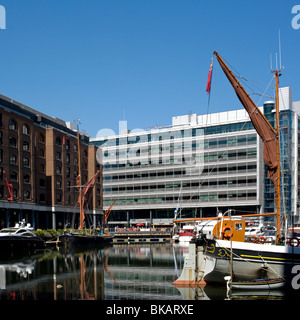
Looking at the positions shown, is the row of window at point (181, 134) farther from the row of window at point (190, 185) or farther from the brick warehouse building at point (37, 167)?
the brick warehouse building at point (37, 167)

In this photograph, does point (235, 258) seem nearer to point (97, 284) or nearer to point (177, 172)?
point (97, 284)

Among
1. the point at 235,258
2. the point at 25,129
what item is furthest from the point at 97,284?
the point at 25,129

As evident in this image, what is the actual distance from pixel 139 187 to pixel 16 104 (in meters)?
66.2

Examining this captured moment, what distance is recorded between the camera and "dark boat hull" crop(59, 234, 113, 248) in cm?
7594

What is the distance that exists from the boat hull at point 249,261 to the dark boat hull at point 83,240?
A: 48123mm

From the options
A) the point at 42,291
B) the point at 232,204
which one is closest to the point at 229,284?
the point at 42,291

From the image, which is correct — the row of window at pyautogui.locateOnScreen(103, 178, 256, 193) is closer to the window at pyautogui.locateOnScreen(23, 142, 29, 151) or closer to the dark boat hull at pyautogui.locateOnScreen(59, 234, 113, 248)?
the dark boat hull at pyautogui.locateOnScreen(59, 234, 113, 248)

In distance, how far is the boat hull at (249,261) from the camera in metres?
28.9

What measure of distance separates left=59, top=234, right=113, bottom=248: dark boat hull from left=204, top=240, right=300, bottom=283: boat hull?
158 ft

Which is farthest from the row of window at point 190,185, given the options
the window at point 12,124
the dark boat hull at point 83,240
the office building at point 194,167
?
the window at point 12,124

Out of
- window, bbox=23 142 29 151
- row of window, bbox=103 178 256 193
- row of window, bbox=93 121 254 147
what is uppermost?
row of window, bbox=93 121 254 147

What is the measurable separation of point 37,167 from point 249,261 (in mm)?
75064

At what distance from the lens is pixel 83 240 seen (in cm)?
8100

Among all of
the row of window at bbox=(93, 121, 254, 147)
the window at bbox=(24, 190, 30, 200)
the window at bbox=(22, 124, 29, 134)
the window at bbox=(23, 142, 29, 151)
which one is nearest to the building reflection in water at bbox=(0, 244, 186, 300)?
the window at bbox=(24, 190, 30, 200)
